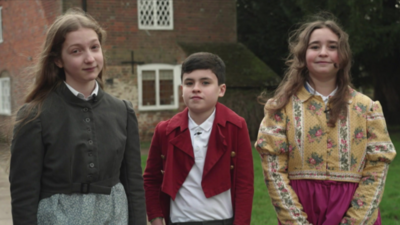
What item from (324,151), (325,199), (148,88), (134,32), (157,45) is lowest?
(325,199)

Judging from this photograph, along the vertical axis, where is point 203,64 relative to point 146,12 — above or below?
below

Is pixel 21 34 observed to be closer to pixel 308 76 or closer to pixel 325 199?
pixel 308 76

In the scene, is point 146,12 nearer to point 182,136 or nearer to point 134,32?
point 134,32

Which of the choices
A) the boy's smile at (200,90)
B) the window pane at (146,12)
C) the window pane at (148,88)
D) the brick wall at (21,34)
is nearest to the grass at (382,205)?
the boy's smile at (200,90)

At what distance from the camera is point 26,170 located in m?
2.42

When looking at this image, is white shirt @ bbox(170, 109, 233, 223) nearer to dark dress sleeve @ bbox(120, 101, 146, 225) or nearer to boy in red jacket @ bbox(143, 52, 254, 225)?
boy in red jacket @ bbox(143, 52, 254, 225)

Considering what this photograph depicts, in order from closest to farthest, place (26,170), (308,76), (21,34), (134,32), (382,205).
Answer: (26,170) → (308,76) → (382,205) → (134,32) → (21,34)

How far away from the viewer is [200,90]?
2934 mm

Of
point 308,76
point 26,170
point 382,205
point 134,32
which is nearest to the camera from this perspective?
point 26,170

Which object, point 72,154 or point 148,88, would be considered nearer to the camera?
point 72,154

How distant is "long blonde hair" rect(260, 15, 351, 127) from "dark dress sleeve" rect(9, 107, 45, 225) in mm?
1425

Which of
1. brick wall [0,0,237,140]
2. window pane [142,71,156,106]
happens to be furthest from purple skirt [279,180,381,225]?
window pane [142,71,156,106]

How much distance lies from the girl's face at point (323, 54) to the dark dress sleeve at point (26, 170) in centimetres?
165

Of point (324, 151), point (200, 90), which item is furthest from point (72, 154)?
point (324, 151)
